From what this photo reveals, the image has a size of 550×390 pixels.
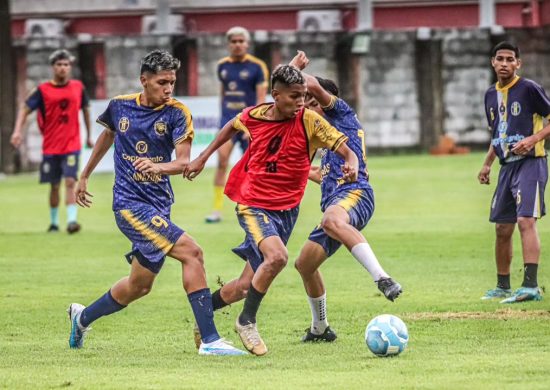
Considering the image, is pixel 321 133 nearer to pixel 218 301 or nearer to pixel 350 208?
pixel 350 208

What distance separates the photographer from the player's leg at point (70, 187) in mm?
19141

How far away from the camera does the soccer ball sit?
8.92 metres

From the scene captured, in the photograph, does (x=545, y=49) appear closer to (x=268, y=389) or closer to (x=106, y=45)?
(x=106, y=45)

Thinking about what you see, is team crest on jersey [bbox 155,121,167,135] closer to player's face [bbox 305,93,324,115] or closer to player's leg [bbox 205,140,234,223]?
player's face [bbox 305,93,324,115]

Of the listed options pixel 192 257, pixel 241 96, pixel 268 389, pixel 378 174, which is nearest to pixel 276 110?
pixel 192 257

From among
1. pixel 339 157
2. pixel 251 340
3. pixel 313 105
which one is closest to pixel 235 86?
pixel 313 105

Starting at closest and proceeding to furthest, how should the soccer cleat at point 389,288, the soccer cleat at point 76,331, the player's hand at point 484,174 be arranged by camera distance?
the soccer cleat at point 389,288
the soccer cleat at point 76,331
the player's hand at point 484,174

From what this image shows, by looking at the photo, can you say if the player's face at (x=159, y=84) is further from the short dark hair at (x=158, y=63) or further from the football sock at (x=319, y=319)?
the football sock at (x=319, y=319)

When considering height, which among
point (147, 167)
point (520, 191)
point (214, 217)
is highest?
point (147, 167)

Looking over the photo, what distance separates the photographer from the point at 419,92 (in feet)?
114

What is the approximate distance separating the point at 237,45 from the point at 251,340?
442 inches

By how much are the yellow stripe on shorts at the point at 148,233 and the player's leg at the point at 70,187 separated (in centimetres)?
966

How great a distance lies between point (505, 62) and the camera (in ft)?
39.5

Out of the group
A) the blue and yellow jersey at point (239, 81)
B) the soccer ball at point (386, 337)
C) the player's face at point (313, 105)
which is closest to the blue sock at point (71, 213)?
the blue and yellow jersey at point (239, 81)
